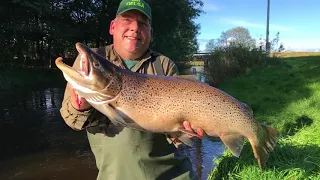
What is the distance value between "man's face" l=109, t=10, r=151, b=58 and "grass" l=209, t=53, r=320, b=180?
2.33 metres

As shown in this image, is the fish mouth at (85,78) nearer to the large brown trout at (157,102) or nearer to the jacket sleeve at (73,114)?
the large brown trout at (157,102)

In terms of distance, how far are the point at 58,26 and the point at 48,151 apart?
19.8 m

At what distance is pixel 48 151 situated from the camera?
26.5ft

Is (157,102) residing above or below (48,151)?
above

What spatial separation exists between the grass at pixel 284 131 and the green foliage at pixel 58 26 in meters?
15.3

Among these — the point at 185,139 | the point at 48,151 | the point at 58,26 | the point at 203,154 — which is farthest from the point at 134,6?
the point at 58,26

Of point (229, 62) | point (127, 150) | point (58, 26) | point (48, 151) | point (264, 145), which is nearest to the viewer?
point (127, 150)

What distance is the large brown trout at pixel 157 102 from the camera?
2.37 m

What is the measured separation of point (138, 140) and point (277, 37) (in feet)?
61.2

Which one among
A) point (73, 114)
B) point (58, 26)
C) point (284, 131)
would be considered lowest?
point (284, 131)

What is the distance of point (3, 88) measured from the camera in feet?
62.4

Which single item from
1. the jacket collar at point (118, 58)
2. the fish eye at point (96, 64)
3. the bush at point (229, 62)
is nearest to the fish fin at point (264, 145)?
the jacket collar at point (118, 58)

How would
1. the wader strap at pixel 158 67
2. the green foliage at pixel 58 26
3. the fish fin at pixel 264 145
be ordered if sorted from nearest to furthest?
the fish fin at pixel 264 145, the wader strap at pixel 158 67, the green foliage at pixel 58 26

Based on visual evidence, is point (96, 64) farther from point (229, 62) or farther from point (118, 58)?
point (229, 62)
